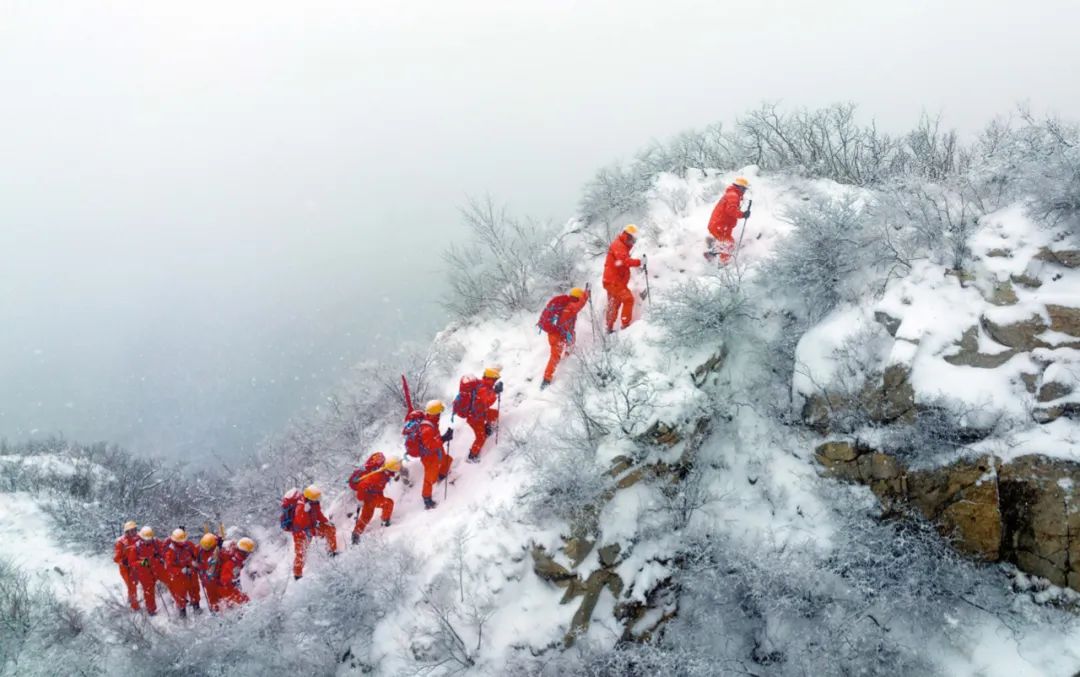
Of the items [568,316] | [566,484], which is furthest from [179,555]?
[568,316]

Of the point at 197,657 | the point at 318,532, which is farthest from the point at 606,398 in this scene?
the point at 197,657

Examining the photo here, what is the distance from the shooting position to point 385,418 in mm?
12695

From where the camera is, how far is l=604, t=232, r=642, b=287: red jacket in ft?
32.3

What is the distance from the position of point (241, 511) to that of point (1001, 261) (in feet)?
48.6

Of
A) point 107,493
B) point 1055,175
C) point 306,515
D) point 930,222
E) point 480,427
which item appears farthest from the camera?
point 107,493

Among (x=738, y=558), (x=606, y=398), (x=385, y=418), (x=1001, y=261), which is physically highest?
(x=1001, y=261)

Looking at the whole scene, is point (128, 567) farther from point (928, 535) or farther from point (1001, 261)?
point (1001, 261)

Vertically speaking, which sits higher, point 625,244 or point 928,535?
point 625,244

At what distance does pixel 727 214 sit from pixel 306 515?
8934mm

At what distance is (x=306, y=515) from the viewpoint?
29.2 ft

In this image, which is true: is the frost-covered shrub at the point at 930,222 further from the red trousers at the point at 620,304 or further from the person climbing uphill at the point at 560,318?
the person climbing uphill at the point at 560,318

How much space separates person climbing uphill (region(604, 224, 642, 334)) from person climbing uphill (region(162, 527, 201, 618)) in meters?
7.83

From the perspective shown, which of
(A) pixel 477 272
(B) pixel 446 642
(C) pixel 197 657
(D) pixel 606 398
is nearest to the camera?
(B) pixel 446 642

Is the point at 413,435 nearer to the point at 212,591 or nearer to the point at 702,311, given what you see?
the point at 212,591
